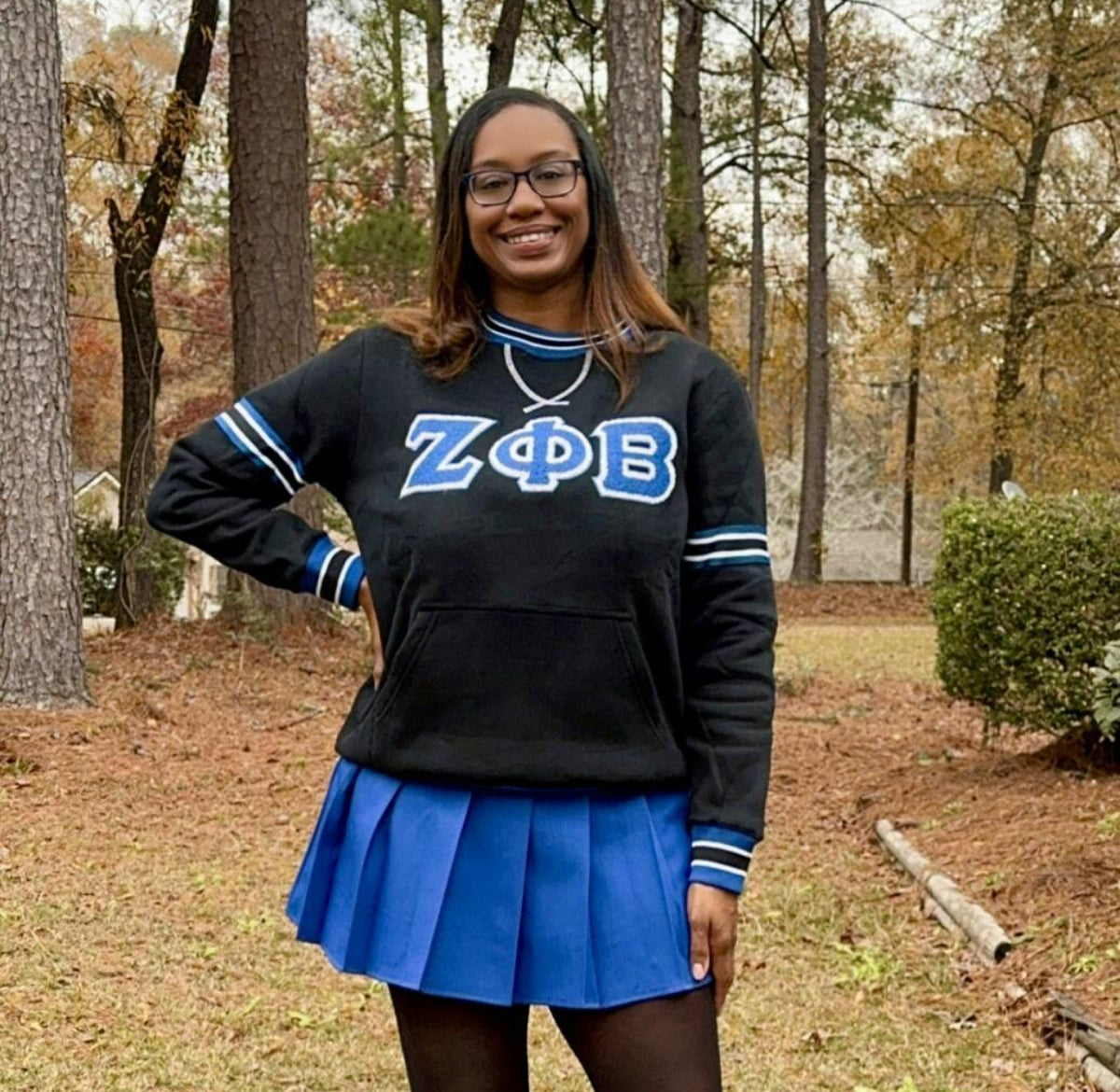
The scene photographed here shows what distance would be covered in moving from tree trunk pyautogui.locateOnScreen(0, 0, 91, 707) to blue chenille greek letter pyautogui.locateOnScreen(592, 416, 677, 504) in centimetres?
626

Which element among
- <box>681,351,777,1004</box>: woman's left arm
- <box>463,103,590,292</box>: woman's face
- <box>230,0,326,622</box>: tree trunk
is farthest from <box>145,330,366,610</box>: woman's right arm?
<box>230,0,326,622</box>: tree trunk

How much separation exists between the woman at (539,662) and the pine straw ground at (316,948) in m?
2.18

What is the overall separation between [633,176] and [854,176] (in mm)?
18829

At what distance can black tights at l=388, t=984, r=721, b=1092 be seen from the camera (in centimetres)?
209

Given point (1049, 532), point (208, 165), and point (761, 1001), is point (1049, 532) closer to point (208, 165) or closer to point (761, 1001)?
point (761, 1001)

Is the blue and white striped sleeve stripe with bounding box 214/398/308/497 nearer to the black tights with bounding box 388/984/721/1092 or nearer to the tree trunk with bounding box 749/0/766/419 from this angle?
the black tights with bounding box 388/984/721/1092

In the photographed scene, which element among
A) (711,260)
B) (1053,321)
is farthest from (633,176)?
(711,260)

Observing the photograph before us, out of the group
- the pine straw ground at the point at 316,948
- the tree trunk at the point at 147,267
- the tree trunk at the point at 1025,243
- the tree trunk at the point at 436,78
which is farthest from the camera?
the tree trunk at the point at 1025,243

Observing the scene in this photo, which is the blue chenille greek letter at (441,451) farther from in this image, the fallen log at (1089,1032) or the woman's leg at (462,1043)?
the fallen log at (1089,1032)

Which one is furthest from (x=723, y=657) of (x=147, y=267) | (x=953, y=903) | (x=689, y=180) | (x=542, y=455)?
(x=689, y=180)

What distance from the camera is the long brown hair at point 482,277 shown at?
2.29 m

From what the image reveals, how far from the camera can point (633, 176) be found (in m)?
8.25

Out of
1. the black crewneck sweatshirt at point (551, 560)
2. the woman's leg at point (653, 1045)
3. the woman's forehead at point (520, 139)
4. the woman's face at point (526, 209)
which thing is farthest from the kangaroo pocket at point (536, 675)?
the woman's forehead at point (520, 139)

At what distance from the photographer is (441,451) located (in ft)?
7.20
